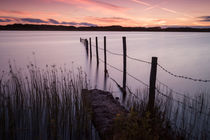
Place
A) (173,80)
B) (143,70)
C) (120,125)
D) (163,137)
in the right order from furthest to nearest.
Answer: (143,70) < (173,80) < (163,137) < (120,125)

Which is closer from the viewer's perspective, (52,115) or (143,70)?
(52,115)

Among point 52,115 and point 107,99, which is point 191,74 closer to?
point 107,99

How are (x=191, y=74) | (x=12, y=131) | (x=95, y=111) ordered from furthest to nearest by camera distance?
(x=191, y=74) < (x=95, y=111) < (x=12, y=131)

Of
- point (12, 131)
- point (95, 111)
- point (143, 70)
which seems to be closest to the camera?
point (12, 131)

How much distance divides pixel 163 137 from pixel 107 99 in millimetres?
2097

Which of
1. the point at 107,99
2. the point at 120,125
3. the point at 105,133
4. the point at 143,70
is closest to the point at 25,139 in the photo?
the point at 105,133

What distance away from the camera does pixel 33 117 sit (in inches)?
125

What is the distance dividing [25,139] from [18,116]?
480 mm

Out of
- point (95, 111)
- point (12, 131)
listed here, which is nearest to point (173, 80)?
point (95, 111)

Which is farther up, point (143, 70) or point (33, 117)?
point (33, 117)

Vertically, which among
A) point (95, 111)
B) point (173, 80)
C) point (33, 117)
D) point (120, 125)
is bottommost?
point (173, 80)

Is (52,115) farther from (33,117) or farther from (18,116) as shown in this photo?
(18,116)

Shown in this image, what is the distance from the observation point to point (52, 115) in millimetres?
3160

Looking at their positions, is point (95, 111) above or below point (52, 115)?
below
